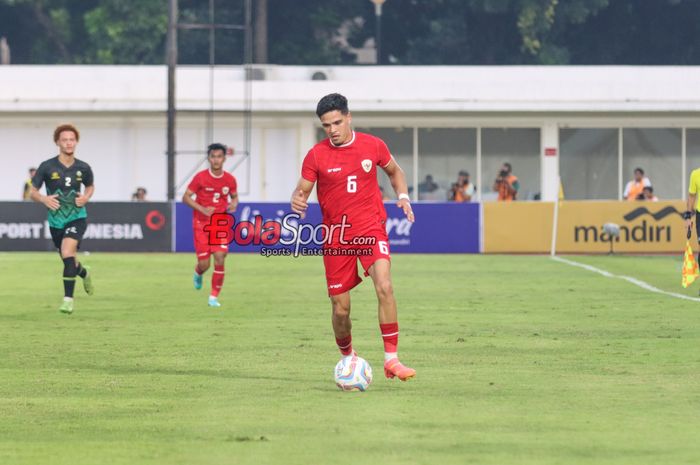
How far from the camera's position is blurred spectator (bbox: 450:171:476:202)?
4316cm

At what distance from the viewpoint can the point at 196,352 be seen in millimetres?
14781

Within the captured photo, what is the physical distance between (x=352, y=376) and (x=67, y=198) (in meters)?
8.51

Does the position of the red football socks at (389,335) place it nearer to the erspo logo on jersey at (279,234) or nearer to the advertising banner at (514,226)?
the erspo logo on jersey at (279,234)

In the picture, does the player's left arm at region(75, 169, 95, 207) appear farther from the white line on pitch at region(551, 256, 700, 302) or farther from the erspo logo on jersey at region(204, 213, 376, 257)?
the erspo logo on jersey at region(204, 213, 376, 257)

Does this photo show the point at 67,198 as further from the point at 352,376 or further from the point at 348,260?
the point at 352,376

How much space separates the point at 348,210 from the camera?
12.2 meters

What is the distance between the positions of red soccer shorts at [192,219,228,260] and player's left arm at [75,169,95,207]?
2449mm

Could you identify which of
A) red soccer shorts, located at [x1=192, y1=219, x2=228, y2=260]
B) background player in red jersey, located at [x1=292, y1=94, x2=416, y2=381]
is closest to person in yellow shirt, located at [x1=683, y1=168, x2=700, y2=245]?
red soccer shorts, located at [x1=192, y1=219, x2=228, y2=260]

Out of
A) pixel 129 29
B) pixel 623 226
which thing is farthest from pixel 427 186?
pixel 129 29

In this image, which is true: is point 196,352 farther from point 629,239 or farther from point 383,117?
point 383,117

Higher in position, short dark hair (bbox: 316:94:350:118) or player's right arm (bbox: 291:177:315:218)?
short dark hair (bbox: 316:94:350:118)

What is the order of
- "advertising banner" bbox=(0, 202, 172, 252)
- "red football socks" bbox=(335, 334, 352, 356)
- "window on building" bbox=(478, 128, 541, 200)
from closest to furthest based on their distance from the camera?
"red football socks" bbox=(335, 334, 352, 356)
"advertising banner" bbox=(0, 202, 172, 252)
"window on building" bbox=(478, 128, 541, 200)

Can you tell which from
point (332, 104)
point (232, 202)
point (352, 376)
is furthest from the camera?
point (232, 202)

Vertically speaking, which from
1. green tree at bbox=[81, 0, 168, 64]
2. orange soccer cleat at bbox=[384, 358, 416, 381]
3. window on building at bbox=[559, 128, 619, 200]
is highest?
green tree at bbox=[81, 0, 168, 64]
